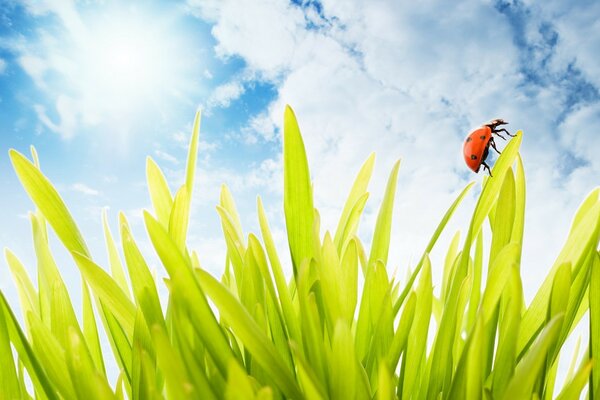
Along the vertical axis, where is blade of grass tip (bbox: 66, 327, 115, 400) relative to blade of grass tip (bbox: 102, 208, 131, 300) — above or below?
below

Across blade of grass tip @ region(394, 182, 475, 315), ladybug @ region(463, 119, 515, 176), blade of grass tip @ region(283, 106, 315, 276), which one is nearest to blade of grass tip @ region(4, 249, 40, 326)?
blade of grass tip @ region(283, 106, 315, 276)

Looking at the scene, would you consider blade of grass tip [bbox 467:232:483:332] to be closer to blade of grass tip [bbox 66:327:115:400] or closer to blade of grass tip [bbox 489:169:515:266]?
blade of grass tip [bbox 489:169:515:266]

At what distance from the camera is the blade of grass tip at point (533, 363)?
0.41 m

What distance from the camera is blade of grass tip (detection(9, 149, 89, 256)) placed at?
1.95 ft

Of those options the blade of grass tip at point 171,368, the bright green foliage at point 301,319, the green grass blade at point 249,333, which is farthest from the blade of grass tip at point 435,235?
the blade of grass tip at point 171,368

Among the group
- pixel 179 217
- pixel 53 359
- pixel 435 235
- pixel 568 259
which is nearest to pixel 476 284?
pixel 435 235

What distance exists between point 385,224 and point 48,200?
44 cm

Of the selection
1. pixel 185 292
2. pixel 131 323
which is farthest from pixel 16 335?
pixel 185 292

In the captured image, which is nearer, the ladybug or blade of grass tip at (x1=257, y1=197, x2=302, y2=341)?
blade of grass tip at (x1=257, y1=197, x2=302, y2=341)

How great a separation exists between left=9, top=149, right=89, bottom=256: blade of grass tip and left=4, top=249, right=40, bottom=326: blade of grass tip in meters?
0.19

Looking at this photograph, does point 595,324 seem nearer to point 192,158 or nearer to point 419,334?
point 419,334

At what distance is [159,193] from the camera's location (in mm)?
725

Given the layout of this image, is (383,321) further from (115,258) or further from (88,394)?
(115,258)

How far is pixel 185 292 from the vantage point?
48 centimetres
